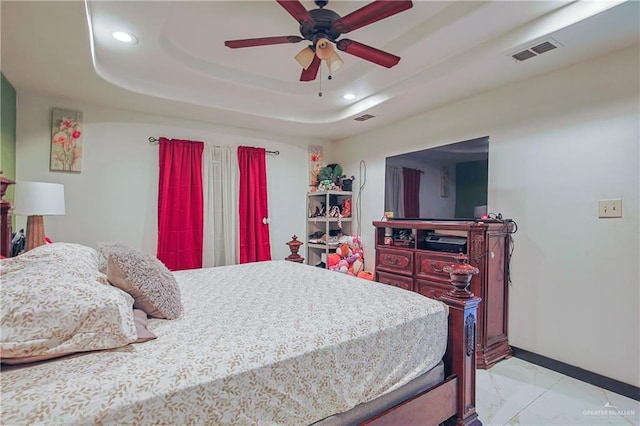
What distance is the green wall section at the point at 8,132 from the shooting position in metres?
2.45

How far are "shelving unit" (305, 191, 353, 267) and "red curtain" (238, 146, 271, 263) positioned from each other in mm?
692

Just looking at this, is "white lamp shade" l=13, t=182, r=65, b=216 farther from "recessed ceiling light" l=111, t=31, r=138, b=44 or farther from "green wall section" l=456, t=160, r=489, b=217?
"green wall section" l=456, t=160, r=489, b=217

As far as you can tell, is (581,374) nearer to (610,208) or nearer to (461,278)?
(610,208)

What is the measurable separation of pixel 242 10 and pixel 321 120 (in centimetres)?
194

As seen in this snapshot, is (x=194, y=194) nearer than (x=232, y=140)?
Yes

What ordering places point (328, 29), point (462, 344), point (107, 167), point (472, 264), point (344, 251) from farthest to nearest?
point (344, 251), point (107, 167), point (472, 264), point (328, 29), point (462, 344)

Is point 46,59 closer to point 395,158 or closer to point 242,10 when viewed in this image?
point 242,10

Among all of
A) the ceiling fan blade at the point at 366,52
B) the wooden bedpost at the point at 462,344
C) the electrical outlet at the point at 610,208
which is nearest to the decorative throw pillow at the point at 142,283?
the wooden bedpost at the point at 462,344

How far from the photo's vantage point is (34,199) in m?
2.12

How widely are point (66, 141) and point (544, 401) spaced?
4452mm

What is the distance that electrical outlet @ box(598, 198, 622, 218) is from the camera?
2146 mm

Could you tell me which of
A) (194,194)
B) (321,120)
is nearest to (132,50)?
(194,194)

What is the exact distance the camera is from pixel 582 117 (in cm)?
234

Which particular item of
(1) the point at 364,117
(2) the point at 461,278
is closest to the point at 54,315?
(2) the point at 461,278
